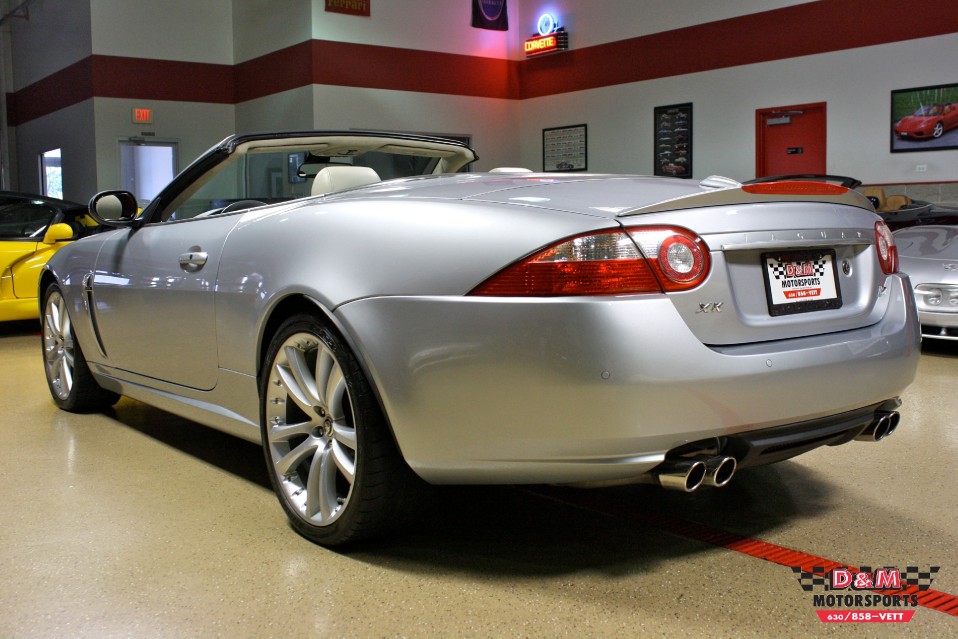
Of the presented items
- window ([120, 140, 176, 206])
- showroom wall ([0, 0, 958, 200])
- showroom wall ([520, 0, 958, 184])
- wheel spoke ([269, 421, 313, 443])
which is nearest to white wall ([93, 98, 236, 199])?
showroom wall ([0, 0, 958, 200])

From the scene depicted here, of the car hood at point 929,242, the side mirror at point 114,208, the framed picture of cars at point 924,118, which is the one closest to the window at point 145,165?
the framed picture of cars at point 924,118

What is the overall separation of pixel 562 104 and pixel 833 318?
545 inches

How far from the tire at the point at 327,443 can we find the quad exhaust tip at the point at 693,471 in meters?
0.62

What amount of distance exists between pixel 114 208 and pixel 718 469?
2.61m

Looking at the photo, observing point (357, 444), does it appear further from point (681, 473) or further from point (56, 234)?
point (56, 234)

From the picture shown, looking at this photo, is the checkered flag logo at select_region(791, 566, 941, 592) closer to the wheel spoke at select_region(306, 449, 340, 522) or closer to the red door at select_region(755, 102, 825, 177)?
the wheel spoke at select_region(306, 449, 340, 522)

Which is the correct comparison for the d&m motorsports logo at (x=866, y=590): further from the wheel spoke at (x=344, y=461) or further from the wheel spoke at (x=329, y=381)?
the wheel spoke at (x=329, y=381)

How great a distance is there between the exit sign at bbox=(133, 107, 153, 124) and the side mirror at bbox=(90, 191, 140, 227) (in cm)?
1281

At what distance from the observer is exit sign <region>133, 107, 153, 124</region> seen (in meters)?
15.5

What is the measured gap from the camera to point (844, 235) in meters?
2.36

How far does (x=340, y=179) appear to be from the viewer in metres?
3.00

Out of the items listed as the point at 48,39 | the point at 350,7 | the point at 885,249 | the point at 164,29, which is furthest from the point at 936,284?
the point at 48,39

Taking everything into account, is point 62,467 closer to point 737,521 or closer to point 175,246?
point 175,246

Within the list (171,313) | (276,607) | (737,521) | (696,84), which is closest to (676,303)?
(737,521)
